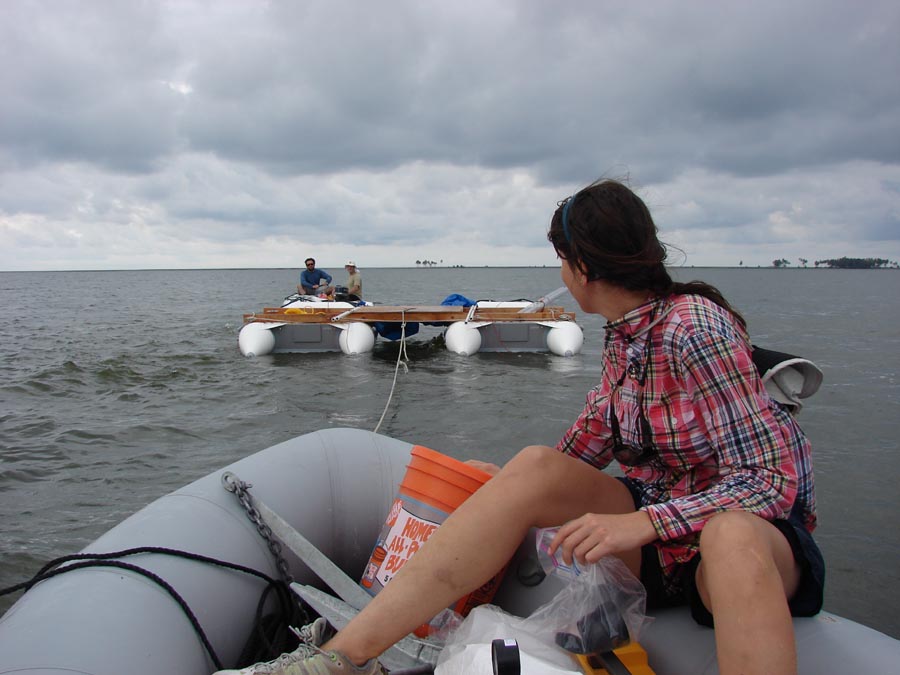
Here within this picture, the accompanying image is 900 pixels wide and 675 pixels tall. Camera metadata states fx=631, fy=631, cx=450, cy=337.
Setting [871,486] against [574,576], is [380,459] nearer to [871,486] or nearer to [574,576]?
[574,576]

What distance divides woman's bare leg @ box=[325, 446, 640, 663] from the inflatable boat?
15.1 inches

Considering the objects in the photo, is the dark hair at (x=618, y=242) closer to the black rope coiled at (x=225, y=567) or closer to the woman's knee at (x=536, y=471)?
the woman's knee at (x=536, y=471)

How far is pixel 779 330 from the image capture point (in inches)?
781

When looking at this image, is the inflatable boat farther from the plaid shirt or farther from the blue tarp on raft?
A: the blue tarp on raft

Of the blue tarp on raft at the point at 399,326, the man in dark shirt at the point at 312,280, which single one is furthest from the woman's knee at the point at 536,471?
the man in dark shirt at the point at 312,280

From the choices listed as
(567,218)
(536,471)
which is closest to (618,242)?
(567,218)

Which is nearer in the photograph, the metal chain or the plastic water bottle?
the plastic water bottle

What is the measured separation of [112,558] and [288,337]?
1166 cm

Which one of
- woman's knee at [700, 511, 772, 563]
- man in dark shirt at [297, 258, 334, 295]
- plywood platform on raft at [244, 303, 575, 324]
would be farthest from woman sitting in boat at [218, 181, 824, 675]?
man in dark shirt at [297, 258, 334, 295]

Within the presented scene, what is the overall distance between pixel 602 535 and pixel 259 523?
1154mm

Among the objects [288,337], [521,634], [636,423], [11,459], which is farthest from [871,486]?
[288,337]

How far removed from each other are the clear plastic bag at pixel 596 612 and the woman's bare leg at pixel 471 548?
7cm

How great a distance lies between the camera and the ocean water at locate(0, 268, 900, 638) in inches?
178

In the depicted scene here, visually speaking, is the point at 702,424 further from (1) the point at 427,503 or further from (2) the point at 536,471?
(1) the point at 427,503
